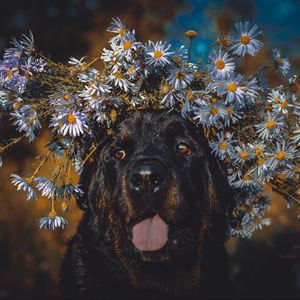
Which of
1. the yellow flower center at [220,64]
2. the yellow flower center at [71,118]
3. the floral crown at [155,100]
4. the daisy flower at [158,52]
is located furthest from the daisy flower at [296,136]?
the yellow flower center at [71,118]

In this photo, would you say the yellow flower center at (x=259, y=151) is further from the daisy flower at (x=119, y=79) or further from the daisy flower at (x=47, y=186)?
Result: the daisy flower at (x=47, y=186)

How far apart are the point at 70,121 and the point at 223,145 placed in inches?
36.4

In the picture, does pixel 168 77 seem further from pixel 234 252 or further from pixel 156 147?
pixel 234 252

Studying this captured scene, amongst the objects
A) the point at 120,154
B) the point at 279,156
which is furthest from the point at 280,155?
the point at 120,154

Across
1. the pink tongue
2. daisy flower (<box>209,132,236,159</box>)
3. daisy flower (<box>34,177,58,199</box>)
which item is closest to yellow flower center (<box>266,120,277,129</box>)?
daisy flower (<box>209,132,236,159</box>)

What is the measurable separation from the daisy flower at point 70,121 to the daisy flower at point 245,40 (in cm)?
96

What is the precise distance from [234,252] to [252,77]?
4210 millimetres

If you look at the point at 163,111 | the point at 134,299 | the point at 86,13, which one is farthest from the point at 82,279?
the point at 86,13

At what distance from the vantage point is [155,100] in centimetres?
330

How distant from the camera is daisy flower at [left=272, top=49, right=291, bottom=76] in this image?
3.13 meters

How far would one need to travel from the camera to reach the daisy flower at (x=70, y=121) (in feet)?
10.1

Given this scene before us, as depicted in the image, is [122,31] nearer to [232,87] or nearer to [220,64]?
[220,64]

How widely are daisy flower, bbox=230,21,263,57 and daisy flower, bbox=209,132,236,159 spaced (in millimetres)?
546

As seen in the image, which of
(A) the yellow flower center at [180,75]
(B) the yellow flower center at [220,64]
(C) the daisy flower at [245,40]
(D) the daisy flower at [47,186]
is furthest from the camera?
(D) the daisy flower at [47,186]
